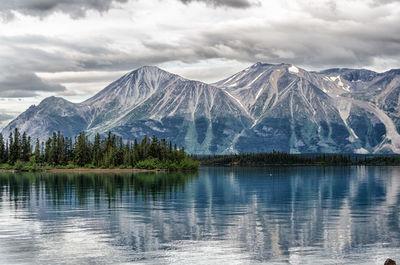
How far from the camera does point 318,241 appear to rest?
64.2 meters

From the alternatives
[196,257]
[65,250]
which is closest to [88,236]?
[65,250]

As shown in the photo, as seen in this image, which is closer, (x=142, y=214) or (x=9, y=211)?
(x=142, y=214)

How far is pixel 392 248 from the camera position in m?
60.0

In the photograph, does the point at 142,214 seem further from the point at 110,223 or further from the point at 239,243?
the point at 239,243

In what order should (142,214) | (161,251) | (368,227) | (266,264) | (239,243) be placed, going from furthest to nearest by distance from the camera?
(142,214), (368,227), (239,243), (161,251), (266,264)

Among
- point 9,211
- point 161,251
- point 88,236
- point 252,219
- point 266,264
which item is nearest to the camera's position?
point 266,264

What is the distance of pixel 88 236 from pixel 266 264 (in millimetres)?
24382

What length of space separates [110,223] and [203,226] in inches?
521

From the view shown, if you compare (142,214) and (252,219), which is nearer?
(252,219)

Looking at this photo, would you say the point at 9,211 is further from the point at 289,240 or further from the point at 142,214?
the point at 289,240

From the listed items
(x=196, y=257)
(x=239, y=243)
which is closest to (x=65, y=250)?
(x=196, y=257)

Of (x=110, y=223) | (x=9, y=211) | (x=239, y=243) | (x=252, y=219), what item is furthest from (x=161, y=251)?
(x=9, y=211)

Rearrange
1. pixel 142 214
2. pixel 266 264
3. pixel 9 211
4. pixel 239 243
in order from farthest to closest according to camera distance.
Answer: pixel 9 211
pixel 142 214
pixel 239 243
pixel 266 264

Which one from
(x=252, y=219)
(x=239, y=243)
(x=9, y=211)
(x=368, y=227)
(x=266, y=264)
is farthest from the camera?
(x=9, y=211)
